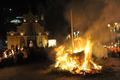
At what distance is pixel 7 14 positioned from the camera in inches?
3051

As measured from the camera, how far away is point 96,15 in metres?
30.2

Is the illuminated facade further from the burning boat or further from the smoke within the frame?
the burning boat

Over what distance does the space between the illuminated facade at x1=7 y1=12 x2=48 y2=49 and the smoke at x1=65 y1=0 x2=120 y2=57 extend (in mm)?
14401

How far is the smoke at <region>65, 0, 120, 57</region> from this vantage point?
1104 inches

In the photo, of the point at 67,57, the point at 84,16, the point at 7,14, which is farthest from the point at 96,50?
the point at 7,14

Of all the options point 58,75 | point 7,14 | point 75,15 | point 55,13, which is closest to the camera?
point 58,75

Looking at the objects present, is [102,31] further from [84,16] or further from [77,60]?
[77,60]

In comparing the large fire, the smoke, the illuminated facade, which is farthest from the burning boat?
the illuminated facade

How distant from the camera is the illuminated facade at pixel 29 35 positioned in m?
45.4

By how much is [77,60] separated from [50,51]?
15.0 metres

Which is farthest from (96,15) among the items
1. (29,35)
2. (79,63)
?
(29,35)

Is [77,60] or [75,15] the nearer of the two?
[77,60]

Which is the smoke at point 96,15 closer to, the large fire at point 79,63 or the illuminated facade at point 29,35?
the large fire at point 79,63

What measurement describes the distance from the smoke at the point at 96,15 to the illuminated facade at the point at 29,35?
14401mm
